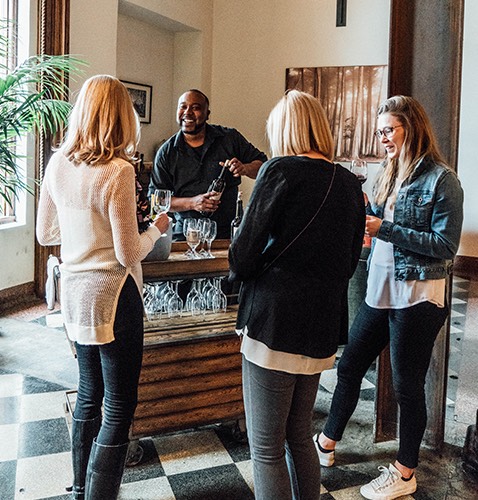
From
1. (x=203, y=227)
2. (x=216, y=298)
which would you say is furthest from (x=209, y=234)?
A: (x=216, y=298)

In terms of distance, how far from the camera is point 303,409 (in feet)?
5.48

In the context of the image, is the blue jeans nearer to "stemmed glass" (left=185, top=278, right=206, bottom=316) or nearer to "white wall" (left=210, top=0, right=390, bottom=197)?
"stemmed glass" (left=185, top=278, right=206, bottom=316)

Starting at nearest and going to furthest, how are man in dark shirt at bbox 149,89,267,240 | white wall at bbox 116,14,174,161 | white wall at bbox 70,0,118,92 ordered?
1. man in dark shirt at bbox 149,89,267,240
2. white wall at bbox 70,0,118,92
3. white wall at bbox 116,14,174,161

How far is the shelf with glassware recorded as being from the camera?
2.32 metres

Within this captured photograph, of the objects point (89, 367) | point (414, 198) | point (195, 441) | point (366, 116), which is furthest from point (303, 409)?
point (366, 116)

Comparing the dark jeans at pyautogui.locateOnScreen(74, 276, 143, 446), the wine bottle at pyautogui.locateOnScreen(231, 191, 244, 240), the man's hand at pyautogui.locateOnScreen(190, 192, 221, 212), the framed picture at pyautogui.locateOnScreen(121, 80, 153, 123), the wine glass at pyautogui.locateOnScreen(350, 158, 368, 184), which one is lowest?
the dark jeans at pyautogui.locateOnScreen(74, 276, 143, 446)

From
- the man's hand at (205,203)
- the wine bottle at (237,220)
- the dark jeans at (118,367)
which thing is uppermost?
the man's hand at (205,203)

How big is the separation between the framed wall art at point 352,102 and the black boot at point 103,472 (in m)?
5.60

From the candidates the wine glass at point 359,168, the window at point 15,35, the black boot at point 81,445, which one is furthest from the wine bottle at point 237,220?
the window at point 15,35

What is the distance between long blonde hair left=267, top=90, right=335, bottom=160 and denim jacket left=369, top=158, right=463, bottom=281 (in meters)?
0.58

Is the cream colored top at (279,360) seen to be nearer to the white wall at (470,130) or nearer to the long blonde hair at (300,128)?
the long blonde hair at (300,128)

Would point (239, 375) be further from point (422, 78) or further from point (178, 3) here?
point (178, 3)

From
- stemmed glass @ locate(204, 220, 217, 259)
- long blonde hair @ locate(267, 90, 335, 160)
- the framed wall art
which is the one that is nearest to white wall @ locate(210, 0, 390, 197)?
the framed wall art

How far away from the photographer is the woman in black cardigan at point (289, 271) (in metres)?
1.50
